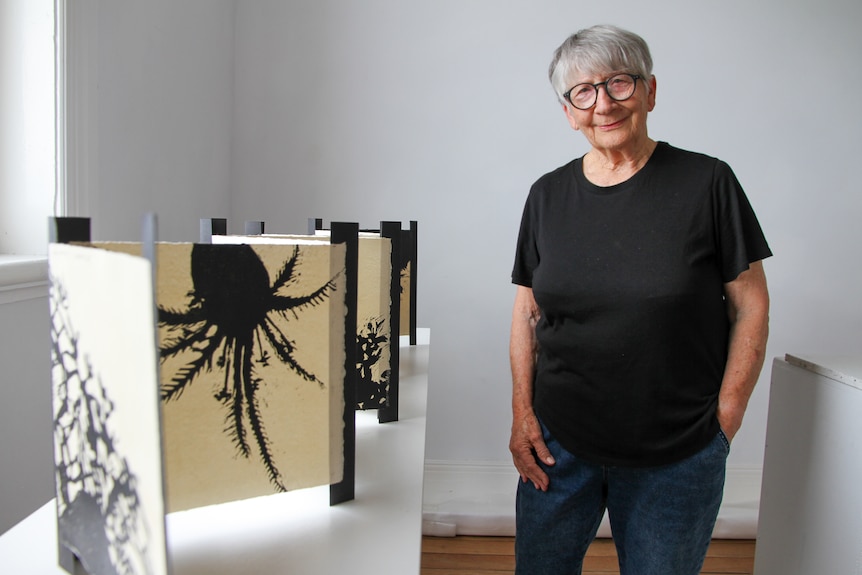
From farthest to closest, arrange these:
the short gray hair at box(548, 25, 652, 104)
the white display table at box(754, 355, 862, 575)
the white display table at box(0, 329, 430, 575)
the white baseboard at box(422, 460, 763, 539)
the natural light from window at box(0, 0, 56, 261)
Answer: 1. the white baseboard at box(422, 460, 763, 539)
2. the white display table at box(754, 355, 862, 575)
3. the natural light from window at box(0, 0, 56, 261)
4. the short gray hair at box(548, 25, 652, 104)
5. the white display table at box(0, 329, 430, 575)

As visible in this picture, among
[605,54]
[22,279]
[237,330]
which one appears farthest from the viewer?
[22,279]

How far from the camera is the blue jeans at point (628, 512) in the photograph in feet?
3.92

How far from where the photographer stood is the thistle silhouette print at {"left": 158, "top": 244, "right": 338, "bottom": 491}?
2.18 feet

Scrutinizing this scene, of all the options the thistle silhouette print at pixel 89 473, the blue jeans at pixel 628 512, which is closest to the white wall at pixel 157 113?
the thistle silhouette print at pixel 89 473

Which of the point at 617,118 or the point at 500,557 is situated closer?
the point at 617,118

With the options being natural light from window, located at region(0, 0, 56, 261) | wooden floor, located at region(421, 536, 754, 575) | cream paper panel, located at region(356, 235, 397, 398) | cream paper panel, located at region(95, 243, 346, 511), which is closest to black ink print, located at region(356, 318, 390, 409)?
cream paper panel, located at region(356, 235, 397, 398)

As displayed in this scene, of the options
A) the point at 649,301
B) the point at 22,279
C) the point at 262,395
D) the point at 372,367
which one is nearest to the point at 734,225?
the point at 649,301

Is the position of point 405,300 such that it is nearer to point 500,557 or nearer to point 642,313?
point 642,313

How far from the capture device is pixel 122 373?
47cm

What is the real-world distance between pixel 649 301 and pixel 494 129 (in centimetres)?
160

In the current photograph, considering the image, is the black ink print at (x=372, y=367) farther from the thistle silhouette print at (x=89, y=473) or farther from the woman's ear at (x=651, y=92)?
the woman's ear at (x=651, y=92)

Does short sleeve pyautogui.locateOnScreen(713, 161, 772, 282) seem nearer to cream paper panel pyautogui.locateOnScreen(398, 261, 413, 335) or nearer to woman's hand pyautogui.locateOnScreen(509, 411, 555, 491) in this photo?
woman's hand pyautogui.locateOnScreen(509, 411, 555, 491)

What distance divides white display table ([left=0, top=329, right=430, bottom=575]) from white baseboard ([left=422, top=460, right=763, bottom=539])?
176 cm

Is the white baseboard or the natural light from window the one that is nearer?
the natural light from window
